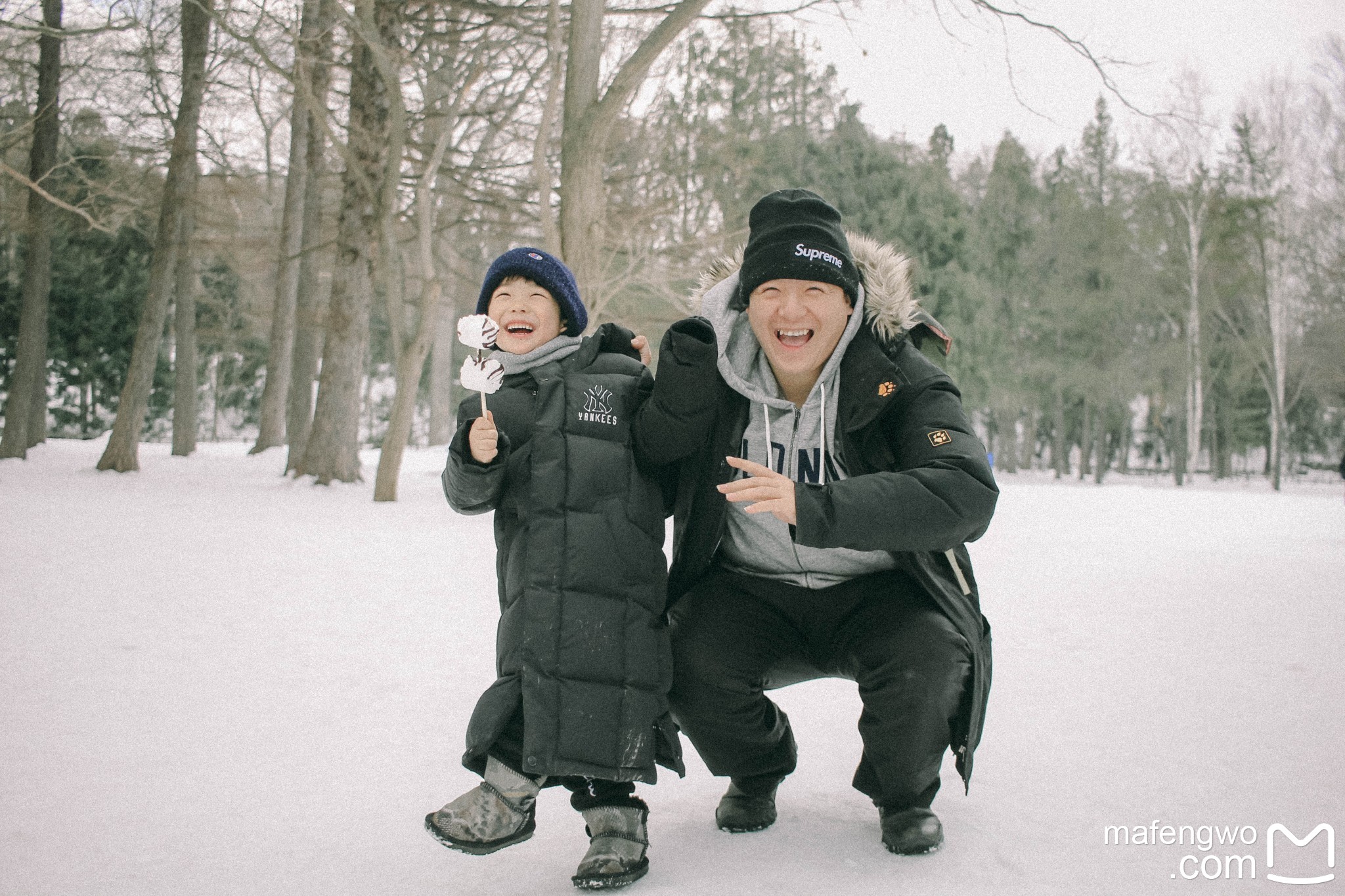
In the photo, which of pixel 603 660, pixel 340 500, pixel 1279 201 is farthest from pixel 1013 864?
pixel 1279 201

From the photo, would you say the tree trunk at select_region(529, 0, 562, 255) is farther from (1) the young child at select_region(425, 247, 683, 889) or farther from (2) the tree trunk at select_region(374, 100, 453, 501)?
(1) the young child at select_region(425, 247, 683, 889)

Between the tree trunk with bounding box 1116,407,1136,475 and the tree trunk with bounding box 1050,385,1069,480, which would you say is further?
the tree trunk with bounding box 1116,407,1136,475

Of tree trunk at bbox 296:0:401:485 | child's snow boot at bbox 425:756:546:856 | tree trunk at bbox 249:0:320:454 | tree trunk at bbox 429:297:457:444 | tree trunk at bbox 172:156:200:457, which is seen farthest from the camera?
tree trunk at bbox 429:297:457:444

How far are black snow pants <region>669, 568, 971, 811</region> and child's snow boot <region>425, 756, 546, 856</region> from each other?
1.37 feet

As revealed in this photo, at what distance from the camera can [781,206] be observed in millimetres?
2246

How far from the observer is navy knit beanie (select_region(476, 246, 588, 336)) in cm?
229

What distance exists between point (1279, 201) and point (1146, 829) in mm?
25599

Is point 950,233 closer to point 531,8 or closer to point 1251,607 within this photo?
point 531,8

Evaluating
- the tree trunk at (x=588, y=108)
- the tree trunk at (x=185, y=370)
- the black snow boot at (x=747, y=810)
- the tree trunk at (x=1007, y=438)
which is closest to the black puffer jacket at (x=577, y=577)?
the black snow boot at (x=747, y=810)

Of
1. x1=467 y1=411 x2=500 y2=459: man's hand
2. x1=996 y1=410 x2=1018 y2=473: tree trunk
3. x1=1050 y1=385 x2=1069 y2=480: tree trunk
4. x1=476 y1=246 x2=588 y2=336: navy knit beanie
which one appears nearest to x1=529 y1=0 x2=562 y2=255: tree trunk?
x1=476 y1=246 x2=588 y2=336: navy knit beanie

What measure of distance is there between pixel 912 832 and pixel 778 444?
→ 90cm

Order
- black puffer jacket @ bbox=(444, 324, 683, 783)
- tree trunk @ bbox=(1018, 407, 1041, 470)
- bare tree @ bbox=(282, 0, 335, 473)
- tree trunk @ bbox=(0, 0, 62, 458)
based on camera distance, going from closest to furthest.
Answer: black puffer jacket @ bbox=(444, 324, 683, 783) < tree trunk @ bbox=(0, 0, 62, 458) < bare tree @ bbox=(282, 0, 335, 473) < tree trunk @ bbox=(1018, 407, 1041, 470)

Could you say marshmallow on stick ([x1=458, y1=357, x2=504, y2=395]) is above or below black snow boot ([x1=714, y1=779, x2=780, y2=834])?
above

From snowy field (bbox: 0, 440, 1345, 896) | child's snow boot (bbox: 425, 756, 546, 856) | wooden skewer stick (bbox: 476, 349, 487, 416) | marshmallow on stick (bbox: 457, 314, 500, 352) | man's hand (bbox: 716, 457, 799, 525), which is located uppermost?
marshmallow on stick (bbox: 457, 314, 500, 352)
